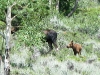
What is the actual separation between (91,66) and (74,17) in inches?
756

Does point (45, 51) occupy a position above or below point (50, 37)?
below

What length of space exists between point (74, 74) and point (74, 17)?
21184 mm

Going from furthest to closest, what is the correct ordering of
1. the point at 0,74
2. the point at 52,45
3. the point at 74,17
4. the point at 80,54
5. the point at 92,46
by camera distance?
the point at 74,17 < the point at 92,46 < the point at 52,45 < the point at 80,54 < the point at 0,74

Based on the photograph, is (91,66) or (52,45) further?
(52,45)

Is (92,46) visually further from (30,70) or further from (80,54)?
(30,70)

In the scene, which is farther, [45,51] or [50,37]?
[50,37]

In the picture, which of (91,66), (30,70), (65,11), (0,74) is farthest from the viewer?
(65,11)

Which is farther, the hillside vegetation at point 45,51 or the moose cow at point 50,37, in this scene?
the moose cow at point 50,37

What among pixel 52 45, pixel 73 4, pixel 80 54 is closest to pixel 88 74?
pixel 80 54

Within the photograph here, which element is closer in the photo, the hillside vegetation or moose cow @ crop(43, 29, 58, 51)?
the hillside vegetation

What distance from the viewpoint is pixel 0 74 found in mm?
A: 12672

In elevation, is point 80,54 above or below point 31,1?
below

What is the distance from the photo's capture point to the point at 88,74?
549 inches

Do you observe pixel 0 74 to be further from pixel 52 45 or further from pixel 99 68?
pixel 52 45
